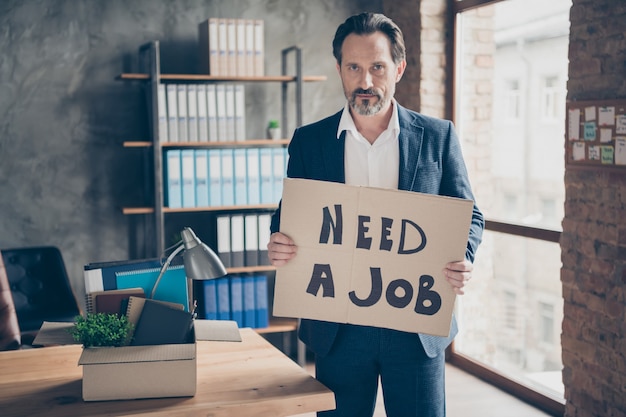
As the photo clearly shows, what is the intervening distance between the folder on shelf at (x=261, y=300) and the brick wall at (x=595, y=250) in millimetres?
1646

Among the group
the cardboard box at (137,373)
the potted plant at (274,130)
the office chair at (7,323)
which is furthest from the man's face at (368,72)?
the potted plant at (274,130)

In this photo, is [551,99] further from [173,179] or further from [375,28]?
[173,179]

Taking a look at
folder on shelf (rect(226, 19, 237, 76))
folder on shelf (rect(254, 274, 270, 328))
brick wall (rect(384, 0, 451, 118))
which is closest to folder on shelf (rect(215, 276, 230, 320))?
folder on shelf (rect(254, 274, 270, 328))

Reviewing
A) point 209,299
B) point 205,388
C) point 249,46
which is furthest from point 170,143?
point 205,388

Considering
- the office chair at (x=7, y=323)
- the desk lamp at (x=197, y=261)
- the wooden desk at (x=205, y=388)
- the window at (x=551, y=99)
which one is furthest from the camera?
the window at (x=551, y=99)

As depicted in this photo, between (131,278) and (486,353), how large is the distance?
8.95 ft

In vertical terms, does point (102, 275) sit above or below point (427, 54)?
below

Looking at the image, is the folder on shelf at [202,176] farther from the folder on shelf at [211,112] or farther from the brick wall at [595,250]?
the brick wall at [595,250]

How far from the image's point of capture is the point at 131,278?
2.14 meters

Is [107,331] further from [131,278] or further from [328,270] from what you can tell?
[328,270]

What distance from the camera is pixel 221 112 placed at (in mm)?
4066

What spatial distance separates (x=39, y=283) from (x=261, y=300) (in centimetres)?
119

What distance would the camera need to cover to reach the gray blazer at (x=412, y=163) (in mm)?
2045

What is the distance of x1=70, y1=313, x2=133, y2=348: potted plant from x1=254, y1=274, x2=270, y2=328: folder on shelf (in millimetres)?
2301
